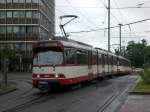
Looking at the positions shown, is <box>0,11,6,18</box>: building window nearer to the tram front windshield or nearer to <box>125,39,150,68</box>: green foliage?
<box>125,39,150,68</box>: green foliage

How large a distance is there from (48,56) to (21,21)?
62.8 m

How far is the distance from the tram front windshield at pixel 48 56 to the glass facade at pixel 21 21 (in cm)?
6093

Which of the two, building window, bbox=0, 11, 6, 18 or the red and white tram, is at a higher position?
building window, bbox=0, 11, 6, 18

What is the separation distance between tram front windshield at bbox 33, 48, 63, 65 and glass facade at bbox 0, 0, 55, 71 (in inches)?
2399

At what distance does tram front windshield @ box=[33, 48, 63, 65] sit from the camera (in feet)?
74.5

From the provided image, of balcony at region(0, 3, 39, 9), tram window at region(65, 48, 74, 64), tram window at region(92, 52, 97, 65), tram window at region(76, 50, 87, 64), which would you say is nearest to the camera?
tram window at region(65, 48, 74, 64)

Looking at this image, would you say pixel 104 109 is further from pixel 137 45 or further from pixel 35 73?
pixel 137 45

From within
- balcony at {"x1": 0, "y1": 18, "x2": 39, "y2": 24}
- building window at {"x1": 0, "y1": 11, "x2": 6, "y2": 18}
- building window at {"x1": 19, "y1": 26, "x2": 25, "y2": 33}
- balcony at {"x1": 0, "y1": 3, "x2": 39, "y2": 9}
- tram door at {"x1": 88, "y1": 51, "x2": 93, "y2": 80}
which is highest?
balcony at {"x1": 0, "y1": 3, "x2": 39, "y2": 9}

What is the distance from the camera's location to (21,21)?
277 ft

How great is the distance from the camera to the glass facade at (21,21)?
83938 mm

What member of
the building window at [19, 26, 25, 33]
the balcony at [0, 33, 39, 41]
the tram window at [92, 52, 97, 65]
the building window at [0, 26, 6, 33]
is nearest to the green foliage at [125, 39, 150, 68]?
the balcony at [0, 33, 39, 41]

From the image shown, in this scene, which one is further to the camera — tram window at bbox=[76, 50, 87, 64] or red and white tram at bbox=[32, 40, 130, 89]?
tram window at bbox=[76, 50, 87, 64]

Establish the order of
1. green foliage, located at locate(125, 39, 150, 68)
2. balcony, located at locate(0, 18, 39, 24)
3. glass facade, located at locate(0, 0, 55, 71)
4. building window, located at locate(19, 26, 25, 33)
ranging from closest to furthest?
glass facade, located at locate(0, 0, 55, 71)
balcony, located at locate(0, 18, 39, 24)
building window, located at locate(19, 26, 25, 33)
green foliage, located at locate(125, 39, 150, 68)

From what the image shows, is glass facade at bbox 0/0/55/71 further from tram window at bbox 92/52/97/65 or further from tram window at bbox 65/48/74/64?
tram window at bbox 65/48/74/64
